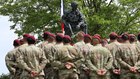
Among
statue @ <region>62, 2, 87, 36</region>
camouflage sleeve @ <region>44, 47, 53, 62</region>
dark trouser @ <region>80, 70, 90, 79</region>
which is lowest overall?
dark trouser @ <region>80, 70, 90, 79</region>

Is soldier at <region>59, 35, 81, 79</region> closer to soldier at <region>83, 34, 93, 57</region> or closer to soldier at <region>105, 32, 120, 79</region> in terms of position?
soldier at <region>83, 34, 93, 57</region>

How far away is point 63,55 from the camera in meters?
19.0

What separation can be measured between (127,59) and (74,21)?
202 inches

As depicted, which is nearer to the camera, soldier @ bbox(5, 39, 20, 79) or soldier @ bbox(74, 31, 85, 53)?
soldier @ bbox(5, 39, 20, 79)

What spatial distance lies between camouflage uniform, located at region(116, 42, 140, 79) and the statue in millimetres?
4394

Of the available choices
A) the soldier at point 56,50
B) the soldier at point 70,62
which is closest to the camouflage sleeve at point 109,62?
the soldier at point 70,62

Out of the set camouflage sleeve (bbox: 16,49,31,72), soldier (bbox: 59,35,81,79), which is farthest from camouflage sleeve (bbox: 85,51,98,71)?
camouflage sleeve (bbox: 16,49,31,72)

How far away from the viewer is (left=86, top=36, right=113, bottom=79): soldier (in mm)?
19094

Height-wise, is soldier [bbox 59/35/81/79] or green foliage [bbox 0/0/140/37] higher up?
green foliage [bbox 0/0/140/37]

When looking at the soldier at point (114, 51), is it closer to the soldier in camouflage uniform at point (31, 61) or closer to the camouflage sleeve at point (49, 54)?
the camouflage sleeve at point (49, 54)

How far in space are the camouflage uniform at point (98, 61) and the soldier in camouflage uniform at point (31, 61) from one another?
1.56 m

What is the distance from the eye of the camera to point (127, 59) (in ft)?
64.3

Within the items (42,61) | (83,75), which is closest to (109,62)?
(83,75)

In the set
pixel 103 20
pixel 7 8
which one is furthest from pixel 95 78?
pixel 7 8
